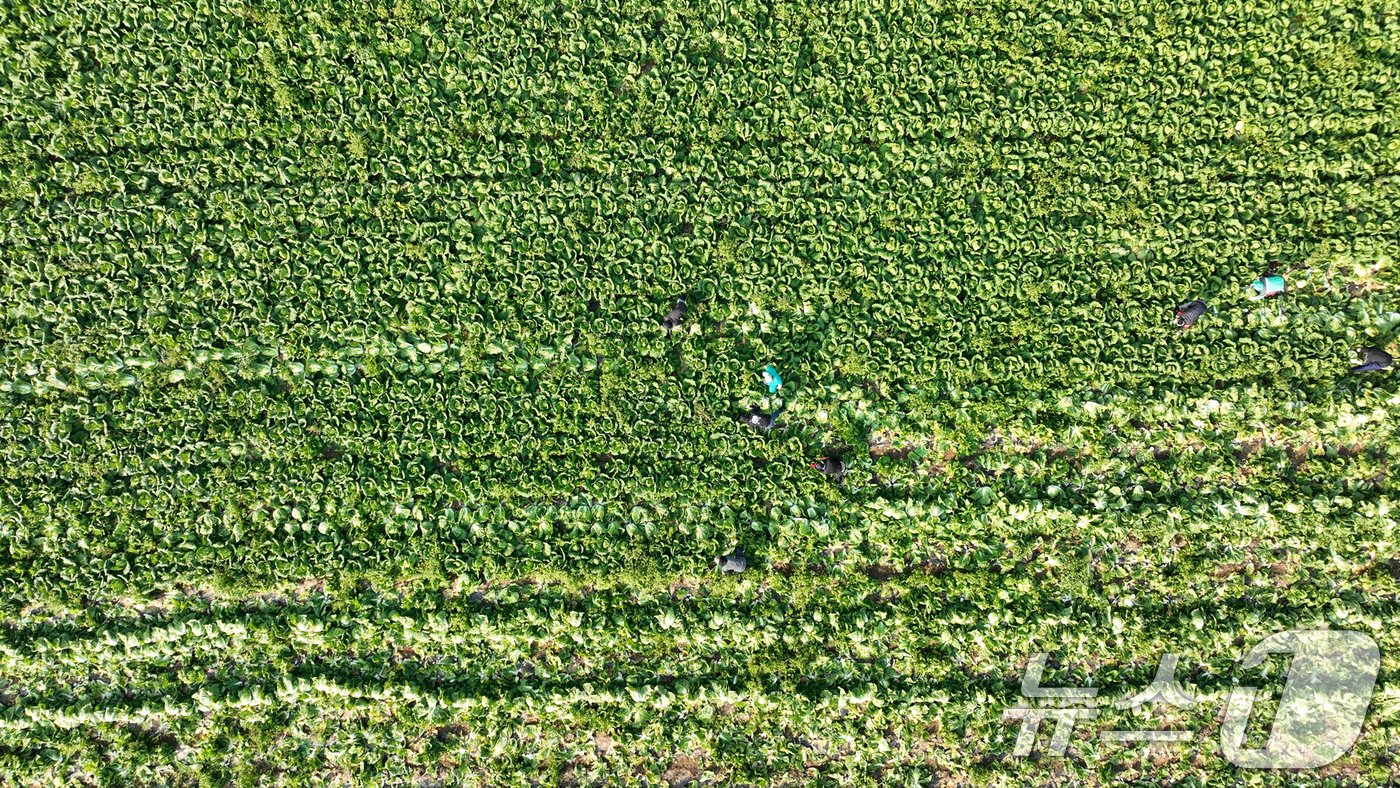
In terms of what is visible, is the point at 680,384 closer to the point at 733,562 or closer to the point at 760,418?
the point at 760,418

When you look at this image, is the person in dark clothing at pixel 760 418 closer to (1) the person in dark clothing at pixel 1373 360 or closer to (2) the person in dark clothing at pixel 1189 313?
(2) the person in dark clothing at pixel 1189 313

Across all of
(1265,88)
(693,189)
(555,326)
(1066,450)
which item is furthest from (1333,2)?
(555,326)

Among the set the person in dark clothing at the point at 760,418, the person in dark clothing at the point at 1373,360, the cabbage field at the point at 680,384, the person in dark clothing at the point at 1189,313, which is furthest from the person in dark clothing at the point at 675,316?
the person in dark clothing at the point at 1373,360

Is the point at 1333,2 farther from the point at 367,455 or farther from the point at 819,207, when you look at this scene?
the point at 367,455

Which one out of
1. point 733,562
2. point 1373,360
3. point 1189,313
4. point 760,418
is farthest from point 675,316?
point 1373,360

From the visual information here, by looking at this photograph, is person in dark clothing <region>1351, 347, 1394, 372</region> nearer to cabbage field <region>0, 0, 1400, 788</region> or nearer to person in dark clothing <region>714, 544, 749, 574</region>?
cabbage field <region>0, 0, 1400, 788</region>
